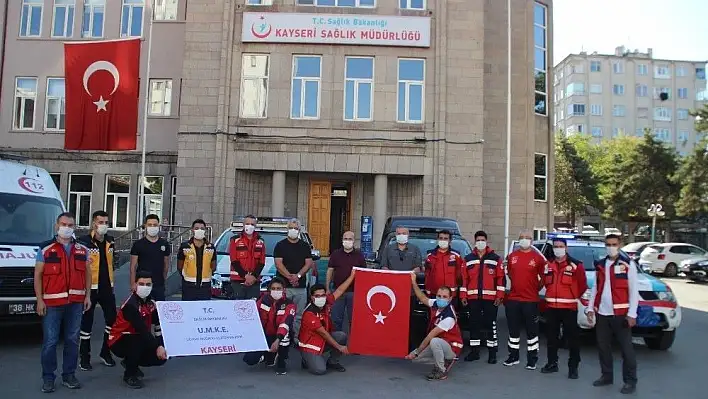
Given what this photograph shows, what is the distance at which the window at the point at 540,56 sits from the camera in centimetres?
2573

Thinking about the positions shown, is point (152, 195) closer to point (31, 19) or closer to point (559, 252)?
point (31, 19)

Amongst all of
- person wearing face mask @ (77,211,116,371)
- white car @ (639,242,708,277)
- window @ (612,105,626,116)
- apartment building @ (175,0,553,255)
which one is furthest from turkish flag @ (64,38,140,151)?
window @ (612,105,626,116)

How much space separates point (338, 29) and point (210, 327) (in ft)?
52.4

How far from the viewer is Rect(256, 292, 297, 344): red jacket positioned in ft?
25.3

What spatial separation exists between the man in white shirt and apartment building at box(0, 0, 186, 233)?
798 inches

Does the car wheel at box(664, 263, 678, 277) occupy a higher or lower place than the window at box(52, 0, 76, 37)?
lower

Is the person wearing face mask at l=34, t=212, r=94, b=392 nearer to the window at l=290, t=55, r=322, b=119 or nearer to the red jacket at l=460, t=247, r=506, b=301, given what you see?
the red jacket at l=460, t=247, r=506, b=301

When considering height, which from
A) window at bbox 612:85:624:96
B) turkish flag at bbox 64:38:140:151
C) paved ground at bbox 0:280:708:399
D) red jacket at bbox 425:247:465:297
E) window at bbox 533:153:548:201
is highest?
window at bbox 612:85:624:96

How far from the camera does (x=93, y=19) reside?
82.2ft

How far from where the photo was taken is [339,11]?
21531 millimetres

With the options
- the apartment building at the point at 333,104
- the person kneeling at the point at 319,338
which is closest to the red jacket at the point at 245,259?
the person kneeling at the point at 319,338

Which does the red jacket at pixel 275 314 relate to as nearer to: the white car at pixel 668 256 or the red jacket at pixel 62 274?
the red jacket at pixel 62 274

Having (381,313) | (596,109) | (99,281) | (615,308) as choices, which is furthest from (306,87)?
(596,109)

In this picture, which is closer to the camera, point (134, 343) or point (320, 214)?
point (134, 343)
